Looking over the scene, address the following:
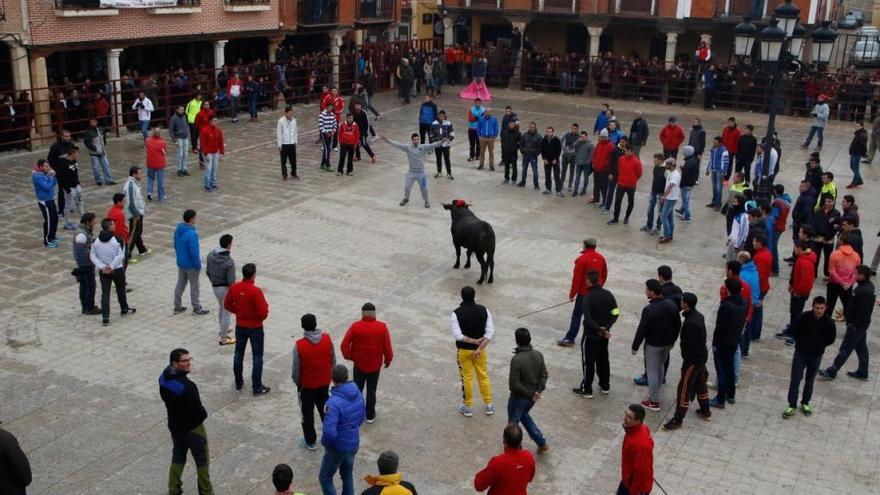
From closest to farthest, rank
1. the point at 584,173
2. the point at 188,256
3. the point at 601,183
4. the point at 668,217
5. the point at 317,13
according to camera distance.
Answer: the point at 188,256
the point at 668,217
the point at 601,183
the point at 584,173
the point at 317,13

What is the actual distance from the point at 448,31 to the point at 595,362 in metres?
31.0

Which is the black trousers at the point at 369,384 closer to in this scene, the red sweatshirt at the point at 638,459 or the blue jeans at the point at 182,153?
the red sweatshirt at the point at 638,459

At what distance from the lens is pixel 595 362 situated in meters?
10.5

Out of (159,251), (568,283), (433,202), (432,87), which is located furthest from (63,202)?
(432,87)

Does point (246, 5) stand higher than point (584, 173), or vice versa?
point (246, 5)

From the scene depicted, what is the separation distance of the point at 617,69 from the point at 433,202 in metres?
17.0

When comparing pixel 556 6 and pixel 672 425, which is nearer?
pixel 672 425

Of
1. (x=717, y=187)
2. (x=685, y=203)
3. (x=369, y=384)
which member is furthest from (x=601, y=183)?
(x=369, y=384)

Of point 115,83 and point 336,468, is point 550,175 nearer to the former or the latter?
point 115,83

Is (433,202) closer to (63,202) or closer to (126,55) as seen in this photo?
(63,202)

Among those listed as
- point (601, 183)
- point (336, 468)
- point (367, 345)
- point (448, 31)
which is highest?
point (448, 31)

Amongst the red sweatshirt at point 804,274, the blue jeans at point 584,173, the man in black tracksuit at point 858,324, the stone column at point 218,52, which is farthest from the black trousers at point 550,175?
the stone column at point 218,52

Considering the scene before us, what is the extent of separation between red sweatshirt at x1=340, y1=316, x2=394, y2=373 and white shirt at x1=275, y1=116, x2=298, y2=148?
430 inches

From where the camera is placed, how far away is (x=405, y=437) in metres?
9.51
